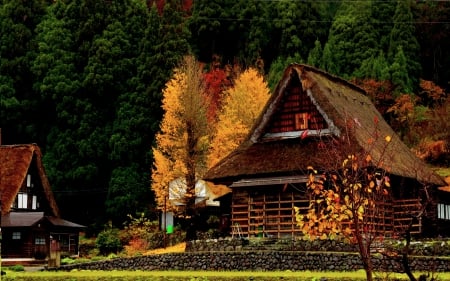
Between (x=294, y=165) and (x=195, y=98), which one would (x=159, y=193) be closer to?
(x=195, y=98)

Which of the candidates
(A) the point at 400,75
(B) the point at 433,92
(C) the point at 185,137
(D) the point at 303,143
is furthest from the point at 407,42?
(D) the point at 303,143

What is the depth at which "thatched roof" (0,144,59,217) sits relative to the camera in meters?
41.5

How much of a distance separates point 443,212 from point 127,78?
23.4m

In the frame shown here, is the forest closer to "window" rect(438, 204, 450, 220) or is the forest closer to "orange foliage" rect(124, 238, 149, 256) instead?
"orange foliage" rect(124, 238, 149, 256)

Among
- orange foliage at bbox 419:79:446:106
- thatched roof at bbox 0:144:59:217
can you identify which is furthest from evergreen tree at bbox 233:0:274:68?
thatched roof at bbox 0:144:59:217

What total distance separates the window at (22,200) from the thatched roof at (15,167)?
3.56ft

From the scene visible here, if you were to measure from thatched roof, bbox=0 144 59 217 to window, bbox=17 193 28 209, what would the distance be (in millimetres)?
1084

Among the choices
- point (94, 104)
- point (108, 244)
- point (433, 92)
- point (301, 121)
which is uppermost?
point (433, 92)

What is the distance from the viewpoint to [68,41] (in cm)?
Answer: 5297

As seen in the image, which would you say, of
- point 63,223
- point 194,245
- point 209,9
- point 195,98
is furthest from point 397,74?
point 194,245

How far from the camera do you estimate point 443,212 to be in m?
38.1

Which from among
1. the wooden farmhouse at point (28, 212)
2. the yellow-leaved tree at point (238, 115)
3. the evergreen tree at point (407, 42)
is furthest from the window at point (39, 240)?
the evergreen tree at point (407, 42)

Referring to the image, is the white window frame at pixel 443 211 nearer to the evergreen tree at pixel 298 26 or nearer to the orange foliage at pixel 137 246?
the orange foliage at pixel 137 246

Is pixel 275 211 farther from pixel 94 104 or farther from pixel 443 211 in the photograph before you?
pixel 94 104
